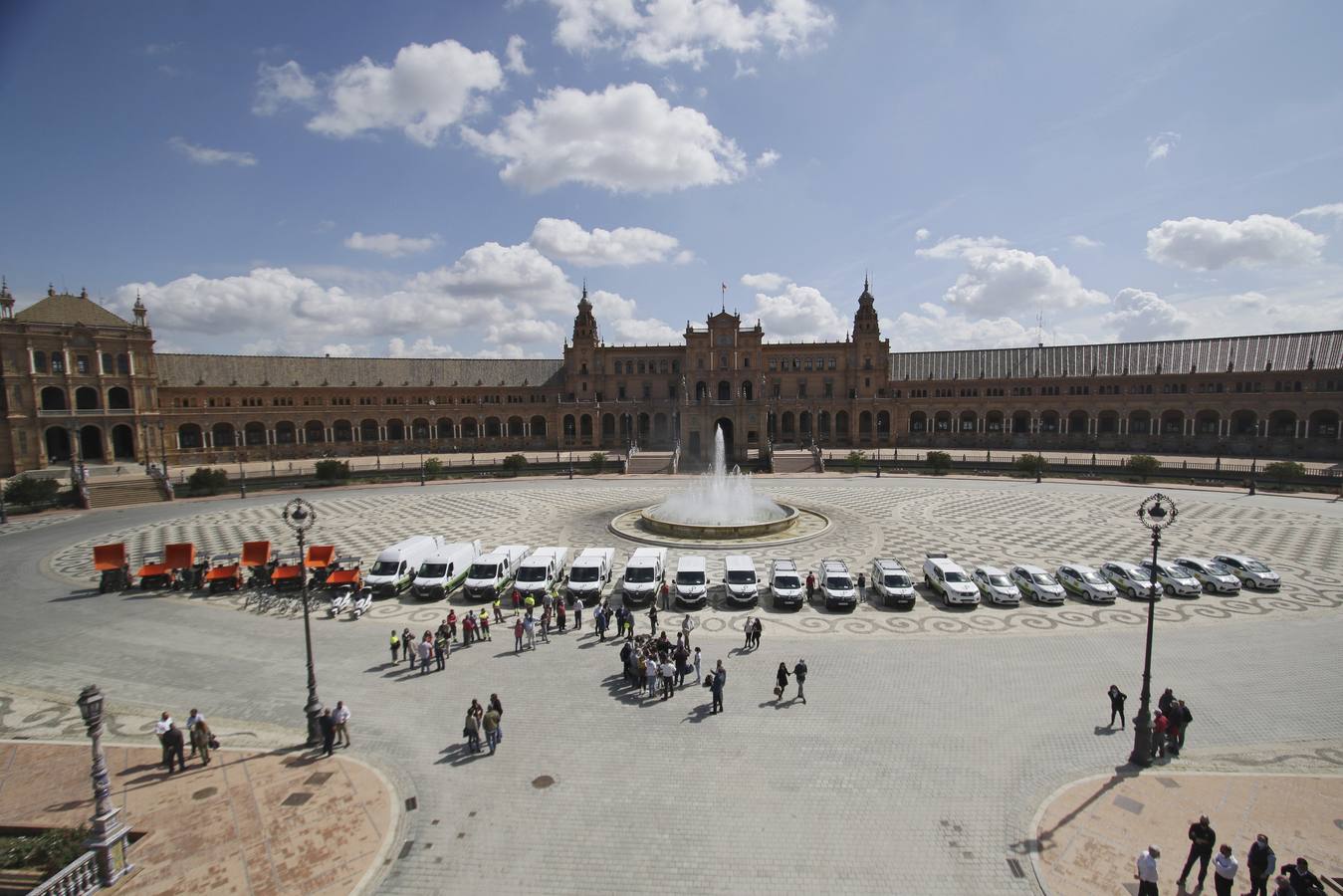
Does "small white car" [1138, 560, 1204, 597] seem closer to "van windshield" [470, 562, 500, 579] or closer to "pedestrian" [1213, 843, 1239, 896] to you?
"pedestrian" [1213, 843, 1239, 896]

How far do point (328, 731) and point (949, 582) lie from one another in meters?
22.0

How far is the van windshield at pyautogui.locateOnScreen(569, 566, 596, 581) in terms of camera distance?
83.0ft

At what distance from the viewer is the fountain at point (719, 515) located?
35500 mm

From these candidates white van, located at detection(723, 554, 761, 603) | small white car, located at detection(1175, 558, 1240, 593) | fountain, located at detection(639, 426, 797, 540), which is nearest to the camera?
white van, located at detection(723, 554, 761, 603)

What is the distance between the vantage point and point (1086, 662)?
19312 mm

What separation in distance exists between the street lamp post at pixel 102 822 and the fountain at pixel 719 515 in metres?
26.9

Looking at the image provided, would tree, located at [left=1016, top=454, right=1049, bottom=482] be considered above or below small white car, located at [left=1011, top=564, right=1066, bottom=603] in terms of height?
above

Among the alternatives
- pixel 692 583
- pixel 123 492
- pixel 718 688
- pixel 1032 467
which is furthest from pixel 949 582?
pixel 123 492

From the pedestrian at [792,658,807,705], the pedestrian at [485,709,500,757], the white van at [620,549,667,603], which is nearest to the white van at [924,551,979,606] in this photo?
the pedestrian at [792,658,807,705]

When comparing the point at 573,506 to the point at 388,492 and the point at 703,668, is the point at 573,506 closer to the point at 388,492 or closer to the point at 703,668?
the point at 388,492

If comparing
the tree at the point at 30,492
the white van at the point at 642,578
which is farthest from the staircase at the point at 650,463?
the tree at the point at 30,492

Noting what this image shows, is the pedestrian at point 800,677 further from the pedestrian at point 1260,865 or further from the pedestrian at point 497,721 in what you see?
the pedestrian at point 1260,865

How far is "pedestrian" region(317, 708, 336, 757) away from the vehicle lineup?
1019cm

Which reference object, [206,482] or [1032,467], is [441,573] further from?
[1032,467]
